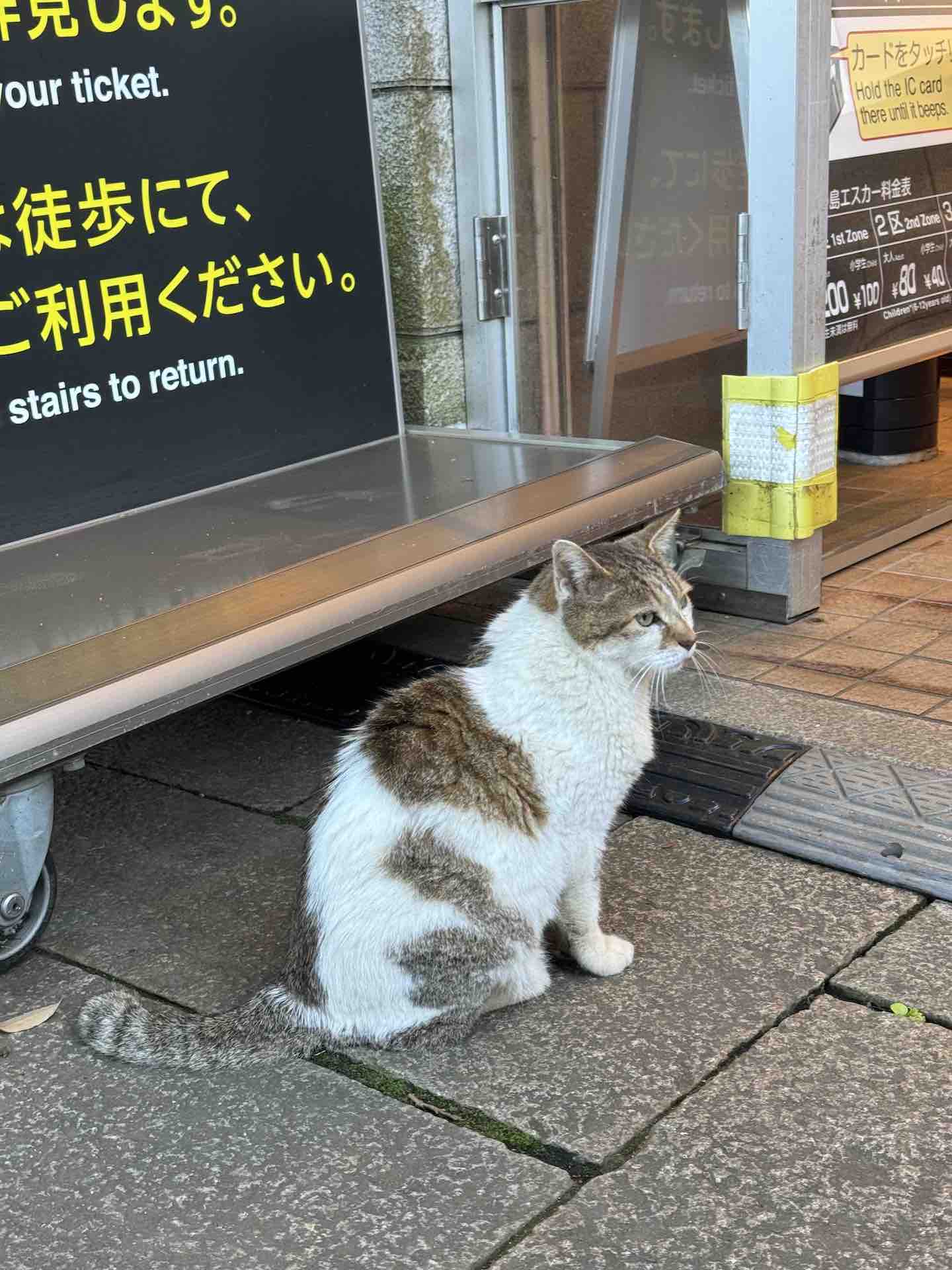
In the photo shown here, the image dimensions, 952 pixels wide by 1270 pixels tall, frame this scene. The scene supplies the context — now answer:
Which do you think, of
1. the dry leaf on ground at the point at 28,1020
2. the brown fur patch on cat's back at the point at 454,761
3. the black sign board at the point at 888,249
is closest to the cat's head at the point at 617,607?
the brown fur patch on cat's back at the point at 454,761

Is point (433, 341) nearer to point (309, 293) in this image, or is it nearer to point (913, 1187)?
point (309, 293)

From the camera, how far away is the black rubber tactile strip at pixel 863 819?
3.03m

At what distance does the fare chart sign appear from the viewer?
→ 4.41 m

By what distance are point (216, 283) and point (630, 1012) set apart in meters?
2.51

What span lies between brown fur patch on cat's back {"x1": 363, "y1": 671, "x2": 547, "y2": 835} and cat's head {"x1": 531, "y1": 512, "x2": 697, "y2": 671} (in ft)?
0.84

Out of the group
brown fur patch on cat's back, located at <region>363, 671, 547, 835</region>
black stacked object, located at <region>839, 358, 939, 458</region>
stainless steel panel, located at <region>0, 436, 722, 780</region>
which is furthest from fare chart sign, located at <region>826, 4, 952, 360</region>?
brown fur patch on cat's back, located at <region>363, 671, 547, 835</region>

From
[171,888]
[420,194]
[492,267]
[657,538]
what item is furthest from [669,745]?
[420,194]

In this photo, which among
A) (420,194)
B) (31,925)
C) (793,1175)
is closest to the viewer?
(793,1175)

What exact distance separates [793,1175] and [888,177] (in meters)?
3.65

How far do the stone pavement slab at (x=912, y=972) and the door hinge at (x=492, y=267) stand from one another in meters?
2.72

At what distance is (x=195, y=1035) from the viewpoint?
2.49m

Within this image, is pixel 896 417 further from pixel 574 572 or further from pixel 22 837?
pixel 22 837

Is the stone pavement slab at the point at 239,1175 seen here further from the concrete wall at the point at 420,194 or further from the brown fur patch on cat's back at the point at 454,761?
the concrete wall at the point at 420,194

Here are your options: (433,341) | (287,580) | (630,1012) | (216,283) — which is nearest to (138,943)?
(287,580)
